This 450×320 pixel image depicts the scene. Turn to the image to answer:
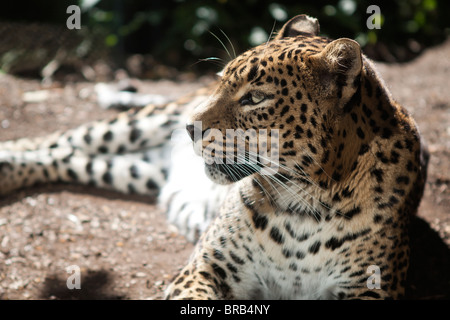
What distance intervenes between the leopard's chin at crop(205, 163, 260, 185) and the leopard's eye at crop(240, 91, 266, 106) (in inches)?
16.3

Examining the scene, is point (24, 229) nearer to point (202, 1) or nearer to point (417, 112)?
point (417, 112)

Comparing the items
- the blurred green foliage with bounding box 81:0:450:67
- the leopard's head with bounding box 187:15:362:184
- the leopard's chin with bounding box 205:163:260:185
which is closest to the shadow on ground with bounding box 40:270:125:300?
the leopard's chin with bounding box 205:163:260:185

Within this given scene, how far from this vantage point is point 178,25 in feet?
32.4

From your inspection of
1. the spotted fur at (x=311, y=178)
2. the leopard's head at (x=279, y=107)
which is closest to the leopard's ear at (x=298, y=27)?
the spotted fur at (x=311, y=178)

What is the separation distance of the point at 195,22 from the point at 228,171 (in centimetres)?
703

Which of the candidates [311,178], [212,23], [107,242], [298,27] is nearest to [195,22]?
[212,23]

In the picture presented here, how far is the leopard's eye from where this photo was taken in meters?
3.09

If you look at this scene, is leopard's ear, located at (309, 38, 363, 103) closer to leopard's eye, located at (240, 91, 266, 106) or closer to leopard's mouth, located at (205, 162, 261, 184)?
leopard's eye, located at (240, 91, 266, 106)

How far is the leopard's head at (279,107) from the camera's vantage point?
294cm

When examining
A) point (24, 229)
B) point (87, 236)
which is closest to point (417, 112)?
point (87, 236)

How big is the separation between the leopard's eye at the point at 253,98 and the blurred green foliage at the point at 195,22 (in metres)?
6.38

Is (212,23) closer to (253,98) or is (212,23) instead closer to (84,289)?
(84,289)

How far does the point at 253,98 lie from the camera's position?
10.2 feet
